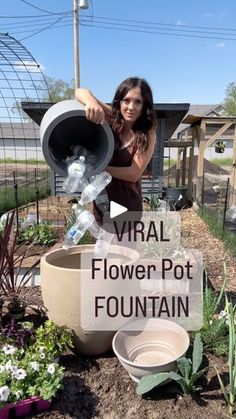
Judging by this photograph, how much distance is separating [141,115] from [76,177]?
18.6 inches

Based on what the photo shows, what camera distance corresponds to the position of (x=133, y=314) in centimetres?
193

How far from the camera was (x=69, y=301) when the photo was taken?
5.76 feet

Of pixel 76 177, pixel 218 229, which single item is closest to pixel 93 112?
pixel 76 177

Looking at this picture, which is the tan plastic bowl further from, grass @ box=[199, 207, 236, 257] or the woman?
grass @ box=[199, 207, 236, 257]

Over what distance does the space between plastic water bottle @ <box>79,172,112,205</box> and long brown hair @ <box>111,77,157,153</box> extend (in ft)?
0.72

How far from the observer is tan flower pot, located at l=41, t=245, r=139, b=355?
68.0 inches

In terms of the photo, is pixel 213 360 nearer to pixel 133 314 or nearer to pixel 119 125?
pixel 133 314

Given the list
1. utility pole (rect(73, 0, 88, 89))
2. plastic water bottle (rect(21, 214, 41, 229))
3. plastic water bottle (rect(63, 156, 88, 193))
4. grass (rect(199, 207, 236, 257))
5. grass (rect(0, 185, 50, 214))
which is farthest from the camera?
utility pole (rect(73, 0, 88, 89))

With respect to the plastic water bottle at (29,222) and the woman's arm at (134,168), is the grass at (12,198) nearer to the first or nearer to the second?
the plastic water bottle at (29,222)

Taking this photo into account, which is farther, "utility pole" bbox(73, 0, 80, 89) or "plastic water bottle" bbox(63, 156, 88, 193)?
"utility pole" bbox(73, 0, 80, 89)

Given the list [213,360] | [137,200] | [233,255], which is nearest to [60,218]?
[233,255]

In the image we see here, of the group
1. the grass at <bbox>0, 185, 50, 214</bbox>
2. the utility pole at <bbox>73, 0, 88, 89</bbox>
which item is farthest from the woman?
the utility pole at <bbox>73, 0, 88, 89</bbox>

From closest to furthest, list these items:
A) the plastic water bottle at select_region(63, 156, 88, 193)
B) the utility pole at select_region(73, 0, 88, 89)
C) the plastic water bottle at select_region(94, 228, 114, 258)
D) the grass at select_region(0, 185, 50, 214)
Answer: the plastic water bottle at select_region(63, 156, 88, 193), the plastic water bottle at select_region(94, 228, 114, 258), the grass at select_region(0, 185, 50, 214), the utility pole at select_region(73, 0, 88, 89)

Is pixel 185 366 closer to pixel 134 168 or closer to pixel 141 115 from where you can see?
pixel 134 168
